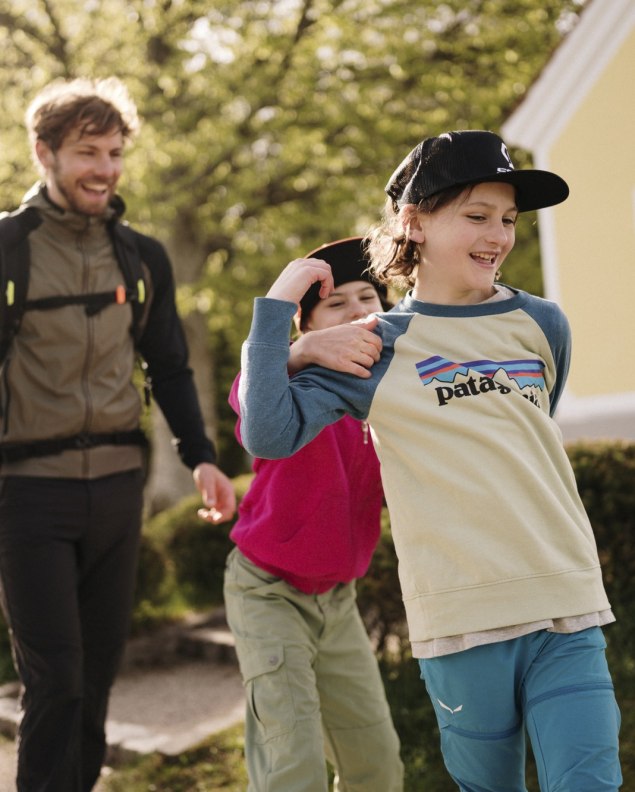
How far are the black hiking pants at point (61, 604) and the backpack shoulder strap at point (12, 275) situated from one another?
1.64ft

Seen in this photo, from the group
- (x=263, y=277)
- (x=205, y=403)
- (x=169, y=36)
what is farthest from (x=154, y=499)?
(x=169, y=36)

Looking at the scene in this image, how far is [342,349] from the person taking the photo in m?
2.34

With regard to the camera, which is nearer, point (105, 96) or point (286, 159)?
point (105, 96)

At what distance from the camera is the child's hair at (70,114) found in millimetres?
3562

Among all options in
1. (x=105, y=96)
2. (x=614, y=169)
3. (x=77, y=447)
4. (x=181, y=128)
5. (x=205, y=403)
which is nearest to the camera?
(x=77, y=447)

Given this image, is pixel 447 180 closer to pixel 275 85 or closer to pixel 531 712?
pixel 531 712

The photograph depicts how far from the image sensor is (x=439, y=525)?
2254mm

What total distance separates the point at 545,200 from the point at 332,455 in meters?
0.99

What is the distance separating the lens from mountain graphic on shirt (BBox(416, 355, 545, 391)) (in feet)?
7.57

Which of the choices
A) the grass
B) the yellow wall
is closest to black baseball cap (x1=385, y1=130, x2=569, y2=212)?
the grass

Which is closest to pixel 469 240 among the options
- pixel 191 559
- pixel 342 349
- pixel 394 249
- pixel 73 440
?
pixel 394 249

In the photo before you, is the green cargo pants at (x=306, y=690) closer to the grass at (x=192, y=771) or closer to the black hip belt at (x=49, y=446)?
the black hip belt at (x=49, y=446)

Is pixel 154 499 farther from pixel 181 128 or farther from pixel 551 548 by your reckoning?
pixel 551 548

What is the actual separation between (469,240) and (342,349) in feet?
1.28
